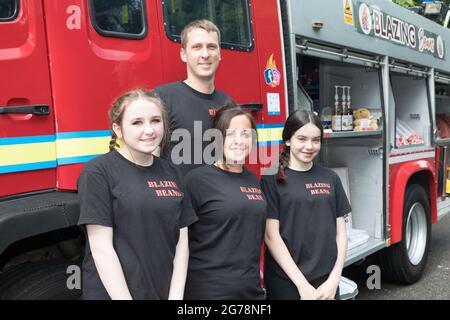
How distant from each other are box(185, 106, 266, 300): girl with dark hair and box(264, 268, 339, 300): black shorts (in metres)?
0.23

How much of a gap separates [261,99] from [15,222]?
5.52 feet

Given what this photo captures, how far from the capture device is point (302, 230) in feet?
8.07

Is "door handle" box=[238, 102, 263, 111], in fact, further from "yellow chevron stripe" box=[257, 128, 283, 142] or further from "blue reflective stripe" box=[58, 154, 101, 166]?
"blue reflective stripe" box=[58, 154, 101, 166]

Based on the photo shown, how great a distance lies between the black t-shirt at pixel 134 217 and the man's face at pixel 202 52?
2.07 ft

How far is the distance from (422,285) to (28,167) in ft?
13.8

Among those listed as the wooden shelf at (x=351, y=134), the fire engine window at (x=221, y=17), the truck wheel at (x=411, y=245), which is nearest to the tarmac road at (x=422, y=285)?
the truck wheel at (x=411, y=245)

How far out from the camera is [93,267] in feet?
6.31

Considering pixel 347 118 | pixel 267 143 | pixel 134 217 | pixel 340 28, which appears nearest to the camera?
pixel 134 217

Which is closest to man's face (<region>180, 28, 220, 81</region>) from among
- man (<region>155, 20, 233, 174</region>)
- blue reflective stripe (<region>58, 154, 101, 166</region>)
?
man (<region>155, 20, 233, 174</region>)

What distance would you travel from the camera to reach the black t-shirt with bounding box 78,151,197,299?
1.85 m

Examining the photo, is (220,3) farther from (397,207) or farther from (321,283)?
(397,207)

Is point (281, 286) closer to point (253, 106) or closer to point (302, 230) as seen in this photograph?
point (302, 230)

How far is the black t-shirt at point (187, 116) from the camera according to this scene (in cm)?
236

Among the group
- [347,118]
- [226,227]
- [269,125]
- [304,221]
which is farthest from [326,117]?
[226,227]
